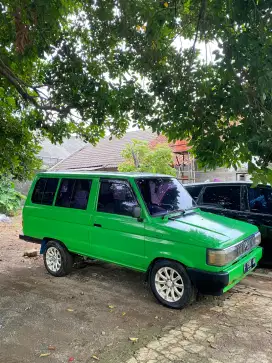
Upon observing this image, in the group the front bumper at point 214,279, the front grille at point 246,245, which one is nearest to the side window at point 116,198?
the front bumper at point 214,279

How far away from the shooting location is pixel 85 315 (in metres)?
4.02

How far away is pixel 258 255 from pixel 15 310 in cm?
371

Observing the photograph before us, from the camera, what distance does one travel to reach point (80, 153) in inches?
906

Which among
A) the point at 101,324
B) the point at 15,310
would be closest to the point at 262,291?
the point at 101,324

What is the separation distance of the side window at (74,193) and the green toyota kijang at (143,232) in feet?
0.06

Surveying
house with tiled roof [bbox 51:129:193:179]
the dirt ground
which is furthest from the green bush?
the dirt ground

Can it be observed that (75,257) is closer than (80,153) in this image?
Yes

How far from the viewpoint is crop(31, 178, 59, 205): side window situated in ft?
18.6

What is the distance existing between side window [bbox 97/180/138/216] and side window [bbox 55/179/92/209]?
32 cm

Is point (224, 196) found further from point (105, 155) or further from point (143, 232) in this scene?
point (105, 155)

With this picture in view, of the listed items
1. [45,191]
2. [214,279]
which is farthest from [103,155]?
[214,279]

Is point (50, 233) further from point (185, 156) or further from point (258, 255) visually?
point (185, 156)

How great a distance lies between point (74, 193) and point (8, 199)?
1020cm

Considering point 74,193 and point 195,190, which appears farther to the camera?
point 195,190
